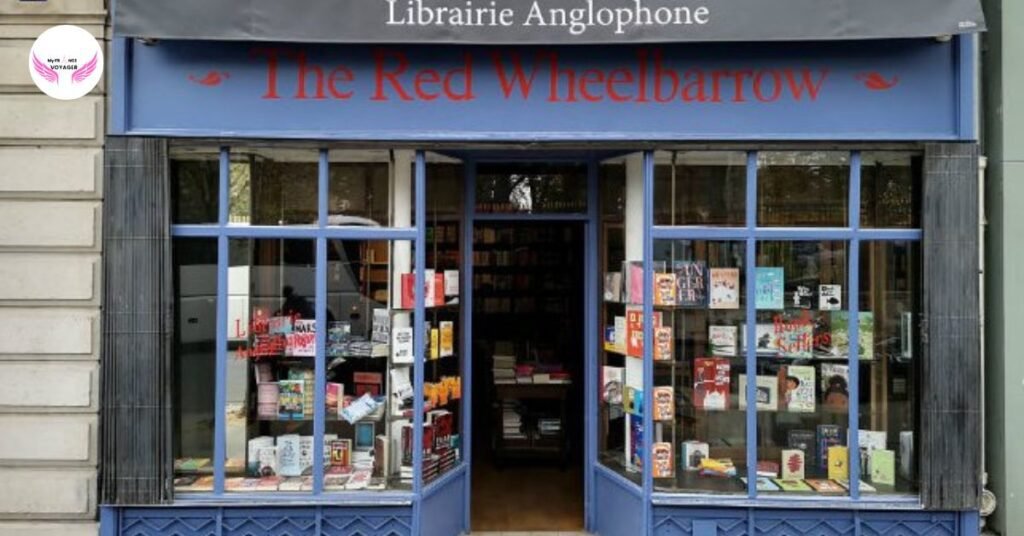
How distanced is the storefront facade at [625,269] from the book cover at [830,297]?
0.15 ft

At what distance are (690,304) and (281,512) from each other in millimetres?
3711

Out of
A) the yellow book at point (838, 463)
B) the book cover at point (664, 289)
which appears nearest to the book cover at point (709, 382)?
the book cover at point (664, 289)

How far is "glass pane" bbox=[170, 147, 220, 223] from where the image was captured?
20.1ft

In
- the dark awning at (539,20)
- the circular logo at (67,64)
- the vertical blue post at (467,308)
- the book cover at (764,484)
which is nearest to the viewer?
the dark awning at (539,20)

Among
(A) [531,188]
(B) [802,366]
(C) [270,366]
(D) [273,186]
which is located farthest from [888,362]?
(D) [273,186]

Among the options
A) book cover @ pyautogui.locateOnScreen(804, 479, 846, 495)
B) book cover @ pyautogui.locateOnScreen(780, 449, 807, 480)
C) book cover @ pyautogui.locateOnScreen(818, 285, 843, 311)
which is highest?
book cover @ pyautogui.locateOnScreen(818, 285, 843, 311)

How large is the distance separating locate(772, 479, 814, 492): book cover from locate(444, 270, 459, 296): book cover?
3.12m

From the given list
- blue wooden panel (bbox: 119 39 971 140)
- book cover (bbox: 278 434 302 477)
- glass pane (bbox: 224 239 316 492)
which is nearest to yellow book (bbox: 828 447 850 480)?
blue wooden panel (bbox: 119 39 971 140)

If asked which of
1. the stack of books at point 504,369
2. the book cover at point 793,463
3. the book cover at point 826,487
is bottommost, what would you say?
the book cover at point 826,487

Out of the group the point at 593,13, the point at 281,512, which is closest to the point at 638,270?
the point at 593,13

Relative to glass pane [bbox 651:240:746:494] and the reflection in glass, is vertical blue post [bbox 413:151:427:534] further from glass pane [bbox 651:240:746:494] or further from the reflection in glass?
the reflection in glass

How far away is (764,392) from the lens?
6305 mm

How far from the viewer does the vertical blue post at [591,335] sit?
22.4 ft

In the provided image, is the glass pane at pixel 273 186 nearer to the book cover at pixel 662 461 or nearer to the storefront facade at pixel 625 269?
the storefront facade at pixel 625 269
